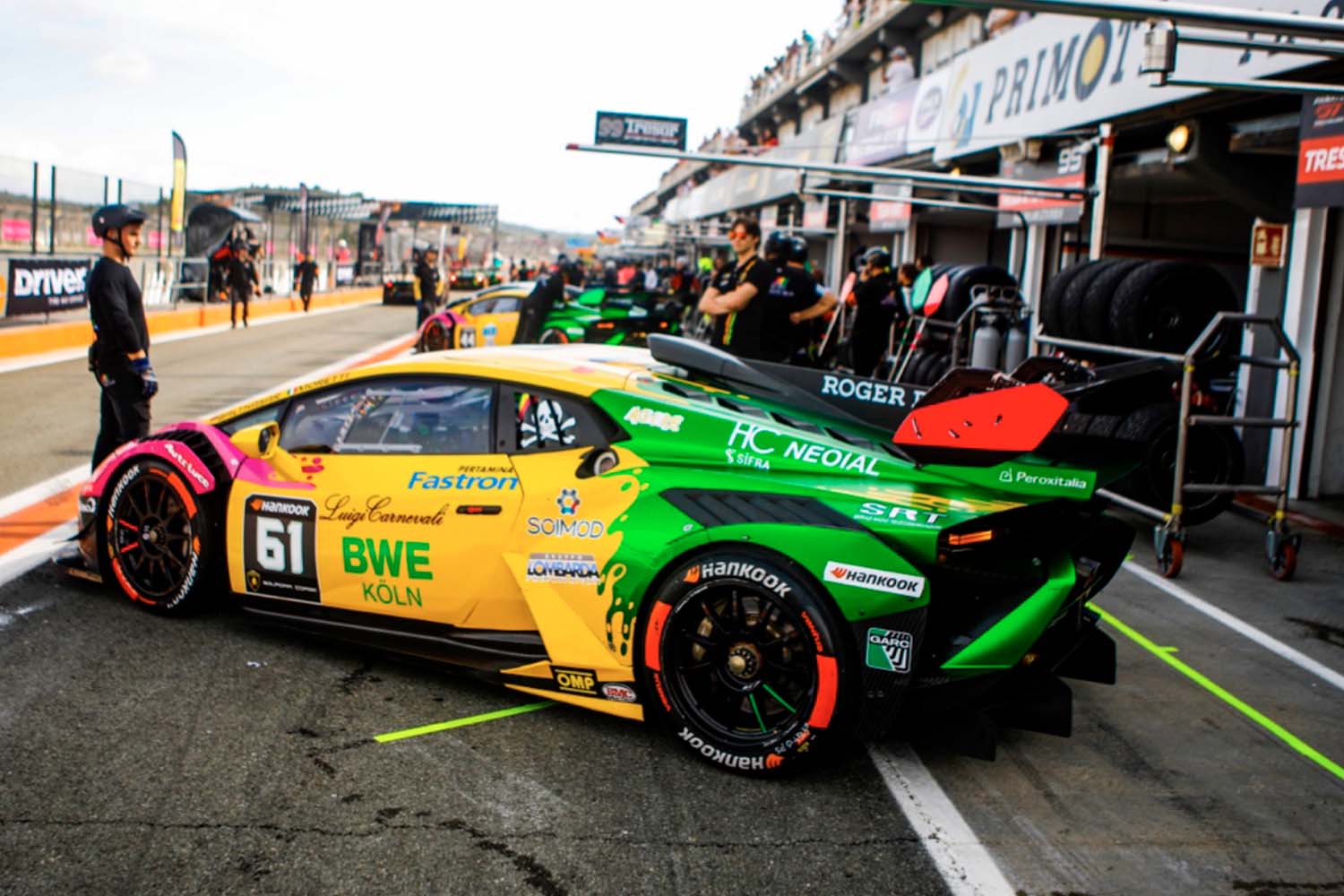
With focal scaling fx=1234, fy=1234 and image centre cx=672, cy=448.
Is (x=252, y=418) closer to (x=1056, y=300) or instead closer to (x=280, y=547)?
(x=280, y=547)

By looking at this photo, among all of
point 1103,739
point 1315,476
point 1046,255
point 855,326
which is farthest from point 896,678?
point 1046,255

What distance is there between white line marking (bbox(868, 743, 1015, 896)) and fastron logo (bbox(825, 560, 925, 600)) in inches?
25.8

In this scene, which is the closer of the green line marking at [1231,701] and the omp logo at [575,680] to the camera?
the omp logo at [575,680]

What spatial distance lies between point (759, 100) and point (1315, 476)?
51.4 m

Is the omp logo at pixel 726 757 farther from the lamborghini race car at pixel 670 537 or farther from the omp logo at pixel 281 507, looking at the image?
the omp logo at pixel 281 507

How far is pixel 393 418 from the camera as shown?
498 cm

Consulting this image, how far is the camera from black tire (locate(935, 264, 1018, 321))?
1252 centimetres

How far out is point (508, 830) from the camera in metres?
3.55

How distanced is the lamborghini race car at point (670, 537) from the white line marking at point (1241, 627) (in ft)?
5.21

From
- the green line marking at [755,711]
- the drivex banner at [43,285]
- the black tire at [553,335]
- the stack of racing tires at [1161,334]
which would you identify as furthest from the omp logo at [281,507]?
the drivex banner at [43,285]

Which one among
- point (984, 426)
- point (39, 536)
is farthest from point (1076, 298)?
point (39, 536)

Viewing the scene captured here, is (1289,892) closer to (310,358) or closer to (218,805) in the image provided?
(218,805)

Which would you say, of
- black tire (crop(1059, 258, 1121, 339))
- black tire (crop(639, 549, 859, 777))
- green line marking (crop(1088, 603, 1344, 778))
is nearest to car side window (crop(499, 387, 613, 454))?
black tire (crop(639, 549, 859, 777))

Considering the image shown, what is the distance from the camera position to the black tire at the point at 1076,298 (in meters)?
9.23
